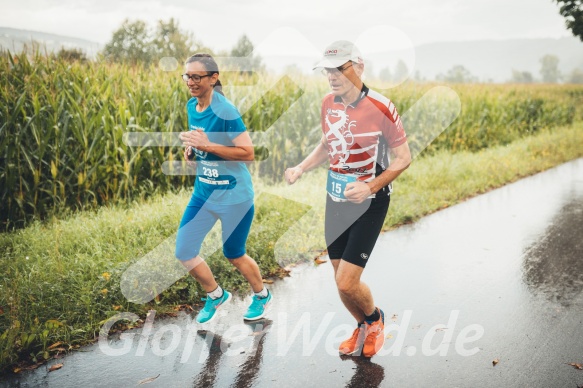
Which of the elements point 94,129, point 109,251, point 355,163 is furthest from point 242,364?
point 94,129

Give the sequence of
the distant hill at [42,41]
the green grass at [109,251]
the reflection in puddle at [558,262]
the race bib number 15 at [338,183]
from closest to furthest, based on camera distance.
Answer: the race bib number 15 at [338,183] → the green grass at [109,251] → the reflection in puddle at [558,262] → the distant hill at [42,41]

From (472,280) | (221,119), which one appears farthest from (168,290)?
(472,280)

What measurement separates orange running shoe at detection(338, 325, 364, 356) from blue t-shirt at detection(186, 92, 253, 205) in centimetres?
130

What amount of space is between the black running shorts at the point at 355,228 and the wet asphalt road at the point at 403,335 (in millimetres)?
758

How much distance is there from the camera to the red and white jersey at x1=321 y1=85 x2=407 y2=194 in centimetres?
325

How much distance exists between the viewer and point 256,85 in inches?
386

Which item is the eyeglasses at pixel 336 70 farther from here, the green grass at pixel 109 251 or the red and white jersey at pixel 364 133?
the green grass at pixel 109 251

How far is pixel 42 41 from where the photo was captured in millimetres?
7469

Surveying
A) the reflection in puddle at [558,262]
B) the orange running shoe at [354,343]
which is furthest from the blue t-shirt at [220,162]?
the reflection in puddle at [558,262]

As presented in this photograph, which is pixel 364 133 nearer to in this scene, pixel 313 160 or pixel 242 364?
pixel 313 160

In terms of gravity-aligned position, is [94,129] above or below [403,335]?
above

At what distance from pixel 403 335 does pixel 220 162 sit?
1.93 meters

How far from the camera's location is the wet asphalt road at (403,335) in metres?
3.27

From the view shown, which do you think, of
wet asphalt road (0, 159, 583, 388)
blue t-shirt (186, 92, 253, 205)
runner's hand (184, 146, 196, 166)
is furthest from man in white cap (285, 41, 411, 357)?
runner's hand (184, 146, 196, 166)
